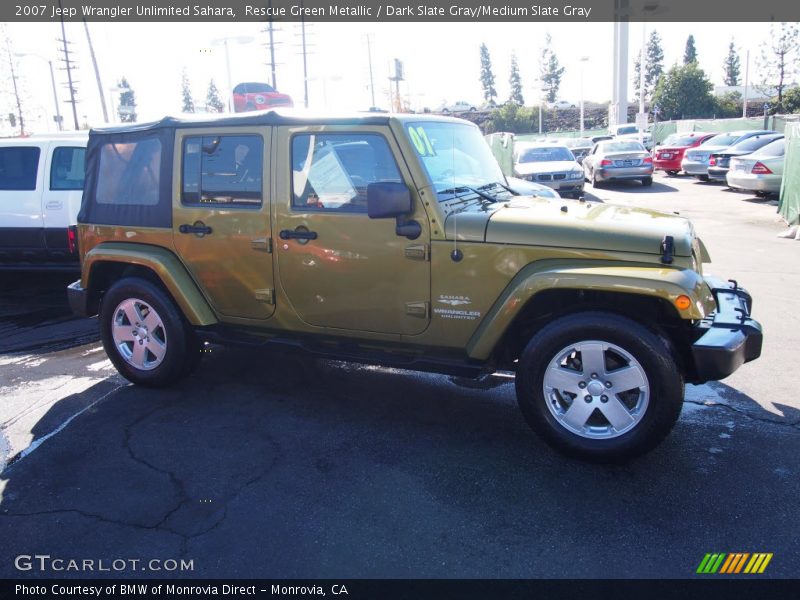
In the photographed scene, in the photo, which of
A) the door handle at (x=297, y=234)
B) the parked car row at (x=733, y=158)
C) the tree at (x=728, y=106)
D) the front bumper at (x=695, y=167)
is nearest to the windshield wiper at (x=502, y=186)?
the door handle at (x=297, y=234)

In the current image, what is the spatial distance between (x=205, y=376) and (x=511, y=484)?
2.88 m

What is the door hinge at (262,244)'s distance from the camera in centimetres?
443

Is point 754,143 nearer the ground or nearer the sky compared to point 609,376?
nearer the sky

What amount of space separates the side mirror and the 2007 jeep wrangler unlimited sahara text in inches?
0.5

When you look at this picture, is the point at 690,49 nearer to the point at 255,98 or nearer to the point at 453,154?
the point at 255,98

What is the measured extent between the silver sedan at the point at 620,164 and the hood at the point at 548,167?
3209 mm

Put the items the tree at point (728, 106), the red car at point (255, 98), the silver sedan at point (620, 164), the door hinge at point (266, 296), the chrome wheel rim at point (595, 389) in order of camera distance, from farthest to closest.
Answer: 1. the tree at point (728, 106)
2. the red car at point (255, 98)
3. the silver sedan at point (620, 164)
4. the door hinge at point (266, 296)
5. the chrome wheel rim at point (595, 389)

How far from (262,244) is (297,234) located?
0.98 ft

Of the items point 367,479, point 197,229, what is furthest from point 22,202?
point 367,479

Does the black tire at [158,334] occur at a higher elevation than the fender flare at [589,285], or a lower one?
lower

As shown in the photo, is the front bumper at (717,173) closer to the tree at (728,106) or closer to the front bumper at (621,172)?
the front bumper at (621,172)

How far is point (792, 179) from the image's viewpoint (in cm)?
1242

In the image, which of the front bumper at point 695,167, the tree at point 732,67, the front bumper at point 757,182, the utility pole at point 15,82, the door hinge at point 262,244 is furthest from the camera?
the tree at point 732,67
